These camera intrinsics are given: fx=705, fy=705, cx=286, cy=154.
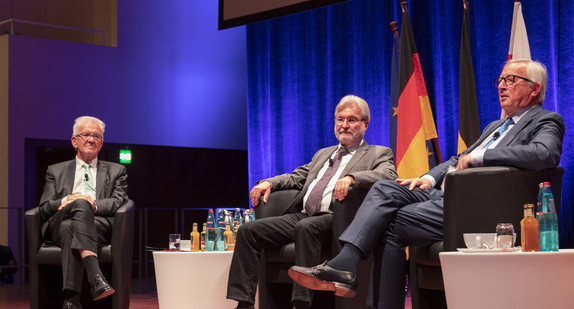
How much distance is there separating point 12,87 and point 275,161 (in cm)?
301

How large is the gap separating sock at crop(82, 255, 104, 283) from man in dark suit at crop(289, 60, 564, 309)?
1.31 meters

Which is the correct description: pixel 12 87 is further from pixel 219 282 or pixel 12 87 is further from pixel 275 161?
pixel 219 282

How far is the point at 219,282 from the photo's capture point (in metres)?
3.53

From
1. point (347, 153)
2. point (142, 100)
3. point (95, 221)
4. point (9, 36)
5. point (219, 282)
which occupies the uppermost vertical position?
point (9, 36)

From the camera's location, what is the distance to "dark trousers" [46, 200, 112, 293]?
3.60m

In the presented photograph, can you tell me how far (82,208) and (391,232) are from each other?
69.0 inches

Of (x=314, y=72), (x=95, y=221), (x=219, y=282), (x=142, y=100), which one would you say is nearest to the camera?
(x=219, y=282)

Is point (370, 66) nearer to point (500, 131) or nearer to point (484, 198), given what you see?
point (500, 131)

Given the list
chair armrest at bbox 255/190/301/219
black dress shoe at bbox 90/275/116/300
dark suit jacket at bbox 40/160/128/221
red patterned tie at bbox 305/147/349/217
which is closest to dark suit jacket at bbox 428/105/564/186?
red patterned tie at bbox 305/147/349/217

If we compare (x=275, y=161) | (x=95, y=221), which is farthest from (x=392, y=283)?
(x=275, y=161)

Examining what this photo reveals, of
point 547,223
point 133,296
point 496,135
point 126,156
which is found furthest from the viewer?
point 126,156

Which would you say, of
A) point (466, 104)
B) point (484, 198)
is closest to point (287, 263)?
point (484, 198)

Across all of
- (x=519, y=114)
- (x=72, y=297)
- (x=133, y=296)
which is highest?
(x=519, y=114)

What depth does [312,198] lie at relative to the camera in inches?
138
